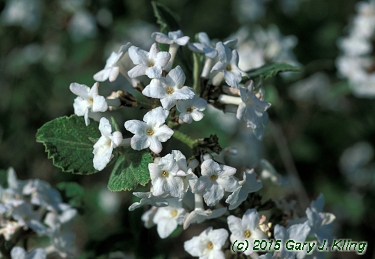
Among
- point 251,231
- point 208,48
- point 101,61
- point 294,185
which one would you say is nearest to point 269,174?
point 251,231

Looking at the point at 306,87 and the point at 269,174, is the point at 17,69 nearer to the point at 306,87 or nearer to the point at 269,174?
the point at 306,87

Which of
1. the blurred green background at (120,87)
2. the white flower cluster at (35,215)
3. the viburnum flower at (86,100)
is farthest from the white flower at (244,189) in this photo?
the blurred green background at (120,87)

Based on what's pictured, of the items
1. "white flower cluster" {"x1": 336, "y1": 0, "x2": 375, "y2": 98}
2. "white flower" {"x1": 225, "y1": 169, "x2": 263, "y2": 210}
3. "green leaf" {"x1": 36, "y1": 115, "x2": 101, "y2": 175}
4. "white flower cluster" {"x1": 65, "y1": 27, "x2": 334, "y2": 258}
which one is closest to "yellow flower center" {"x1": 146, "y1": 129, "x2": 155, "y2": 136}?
"white flower cluster" {"x1": 65, "y1": 27, "x2": 334, "y2": 258}

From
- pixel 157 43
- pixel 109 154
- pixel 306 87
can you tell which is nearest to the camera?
pixel 109 154

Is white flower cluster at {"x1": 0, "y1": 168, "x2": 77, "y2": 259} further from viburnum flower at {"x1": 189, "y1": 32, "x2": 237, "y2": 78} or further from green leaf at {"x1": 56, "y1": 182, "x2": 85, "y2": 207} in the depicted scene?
viburnum flower at {"x1": 189, "y1": 32, "x2": 237, "y2": 78}

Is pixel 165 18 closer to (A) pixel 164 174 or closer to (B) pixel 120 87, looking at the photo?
(A) pixel 164 174

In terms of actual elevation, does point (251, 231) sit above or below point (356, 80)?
above

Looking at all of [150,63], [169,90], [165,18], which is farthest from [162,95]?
[165,18]

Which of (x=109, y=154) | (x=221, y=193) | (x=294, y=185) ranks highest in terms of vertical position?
(x=109, y=154)
